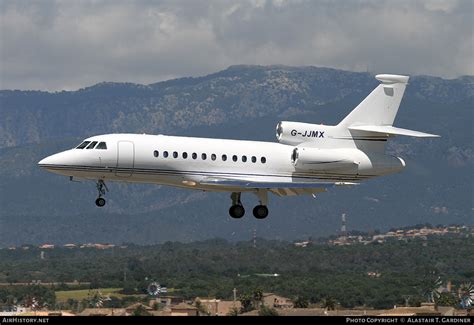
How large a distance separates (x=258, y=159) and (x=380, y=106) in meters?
6.59

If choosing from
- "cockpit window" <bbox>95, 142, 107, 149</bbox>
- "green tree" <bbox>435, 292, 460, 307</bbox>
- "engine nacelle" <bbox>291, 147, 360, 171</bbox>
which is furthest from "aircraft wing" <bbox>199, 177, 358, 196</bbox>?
"green tree" <bbox>435, 292, 460, 307</bbox>

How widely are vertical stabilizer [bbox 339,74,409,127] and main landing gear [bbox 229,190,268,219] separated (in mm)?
4939

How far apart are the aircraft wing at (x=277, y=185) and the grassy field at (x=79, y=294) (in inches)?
1188

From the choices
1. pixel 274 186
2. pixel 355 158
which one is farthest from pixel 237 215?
pixel 355 158

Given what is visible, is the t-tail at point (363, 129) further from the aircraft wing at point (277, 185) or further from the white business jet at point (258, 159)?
the aircraft wing at point (277, 185)

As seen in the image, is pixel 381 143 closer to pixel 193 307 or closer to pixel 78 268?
pixel 193 307

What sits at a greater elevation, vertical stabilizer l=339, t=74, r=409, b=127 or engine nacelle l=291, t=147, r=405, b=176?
vertical stabilizer l=339, t=74, r=409, b=127

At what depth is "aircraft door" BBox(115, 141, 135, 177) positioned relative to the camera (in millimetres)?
53750

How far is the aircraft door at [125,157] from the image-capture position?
5375 cm

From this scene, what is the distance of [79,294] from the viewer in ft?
291

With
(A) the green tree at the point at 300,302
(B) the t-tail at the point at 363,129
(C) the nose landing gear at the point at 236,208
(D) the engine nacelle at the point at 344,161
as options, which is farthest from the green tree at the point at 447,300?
(C) the nose landing gear at the point at 236,208

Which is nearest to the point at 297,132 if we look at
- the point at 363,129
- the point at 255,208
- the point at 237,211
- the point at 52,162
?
the point at 363,129

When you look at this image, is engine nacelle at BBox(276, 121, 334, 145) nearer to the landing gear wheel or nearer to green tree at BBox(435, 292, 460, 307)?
the landing gear wheel

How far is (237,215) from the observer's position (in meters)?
55.8
